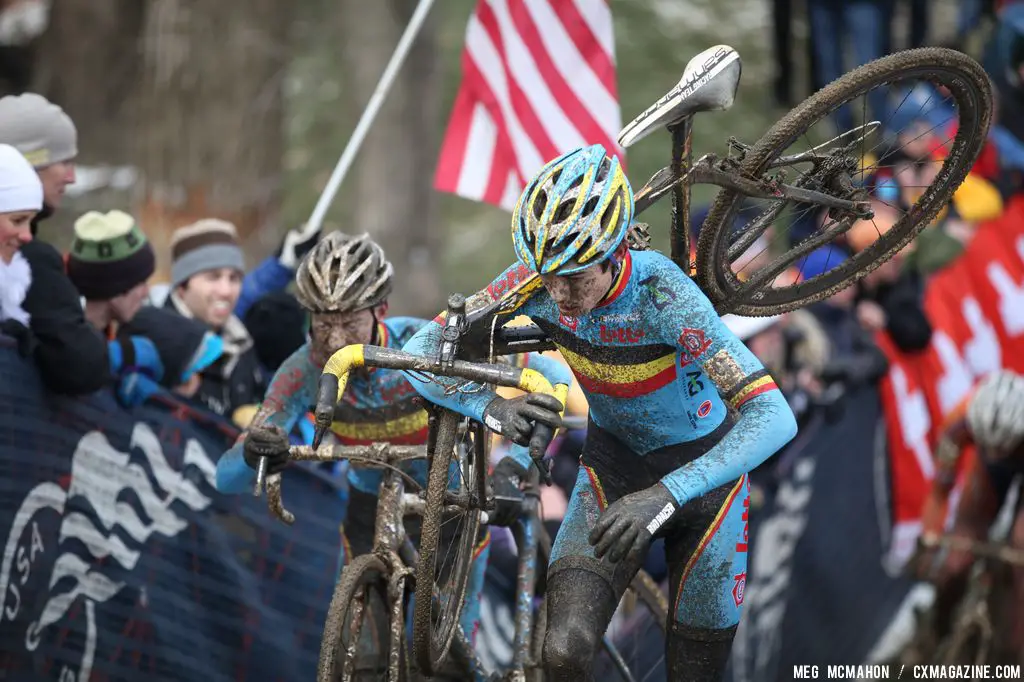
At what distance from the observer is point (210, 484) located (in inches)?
288

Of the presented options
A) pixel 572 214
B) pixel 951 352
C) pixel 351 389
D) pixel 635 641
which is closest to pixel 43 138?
pixel 351 389

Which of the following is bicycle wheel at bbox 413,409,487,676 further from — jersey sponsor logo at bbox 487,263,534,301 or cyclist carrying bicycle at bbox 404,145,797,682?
jersey sponsor logo at bbox 487,263,534,301

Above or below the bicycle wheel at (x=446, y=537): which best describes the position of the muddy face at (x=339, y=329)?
above

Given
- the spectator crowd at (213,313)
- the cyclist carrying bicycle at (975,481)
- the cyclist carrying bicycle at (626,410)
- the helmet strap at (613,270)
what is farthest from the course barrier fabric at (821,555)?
the helmet strap at (613,270)

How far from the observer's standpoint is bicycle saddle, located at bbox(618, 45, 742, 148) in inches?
218

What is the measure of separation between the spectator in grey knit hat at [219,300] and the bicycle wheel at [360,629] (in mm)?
2138

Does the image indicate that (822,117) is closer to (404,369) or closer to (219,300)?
(404,369)

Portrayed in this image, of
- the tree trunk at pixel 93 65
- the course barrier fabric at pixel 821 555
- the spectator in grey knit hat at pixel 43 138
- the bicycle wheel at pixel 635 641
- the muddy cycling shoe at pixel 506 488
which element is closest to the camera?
the muddy cycling shoe at pixel 506 488

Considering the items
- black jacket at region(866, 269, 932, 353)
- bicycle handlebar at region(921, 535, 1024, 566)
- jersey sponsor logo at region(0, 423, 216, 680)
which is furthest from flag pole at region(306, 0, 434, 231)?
black jacket at region(866, 269, 932, 353)

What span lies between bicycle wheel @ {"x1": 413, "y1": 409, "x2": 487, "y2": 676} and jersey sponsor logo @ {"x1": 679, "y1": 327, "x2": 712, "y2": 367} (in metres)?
0.83

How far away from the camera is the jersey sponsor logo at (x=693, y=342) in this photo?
535 cm

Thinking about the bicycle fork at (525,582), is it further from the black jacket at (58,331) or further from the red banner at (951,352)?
the red banner at (951,352)

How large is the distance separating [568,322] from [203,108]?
6.75 meters

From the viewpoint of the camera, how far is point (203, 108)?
11.8 metres
